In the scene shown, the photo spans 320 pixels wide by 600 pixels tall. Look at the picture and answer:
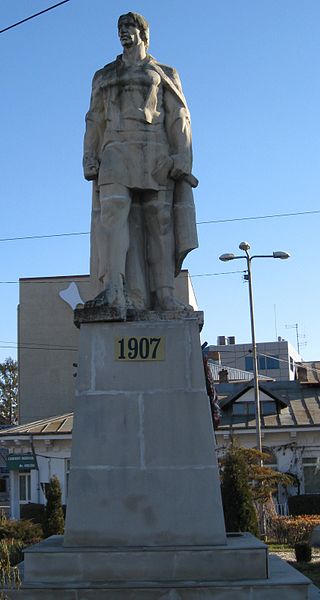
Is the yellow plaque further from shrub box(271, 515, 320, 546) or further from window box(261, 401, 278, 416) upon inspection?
window box(261, 401, 278, 416)

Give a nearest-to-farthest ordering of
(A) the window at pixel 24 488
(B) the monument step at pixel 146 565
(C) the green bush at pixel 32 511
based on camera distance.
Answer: (B) the monument step at pixel 146 565 → (C) the green bush at pixel 32 511 → (A) the window at pixel 24 488

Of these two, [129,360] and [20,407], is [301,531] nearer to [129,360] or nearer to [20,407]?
[129,360]

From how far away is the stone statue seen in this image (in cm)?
982

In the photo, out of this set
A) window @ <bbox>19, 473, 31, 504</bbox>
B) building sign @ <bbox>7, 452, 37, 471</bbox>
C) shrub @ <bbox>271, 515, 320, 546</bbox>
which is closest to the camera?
shrub @ <bbox>271, 515, 320, 546</bbox>

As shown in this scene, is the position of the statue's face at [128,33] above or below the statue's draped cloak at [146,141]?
above

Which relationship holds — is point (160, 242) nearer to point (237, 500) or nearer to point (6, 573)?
point (6, 573)

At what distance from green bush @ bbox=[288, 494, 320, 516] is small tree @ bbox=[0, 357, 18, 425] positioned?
47.2m

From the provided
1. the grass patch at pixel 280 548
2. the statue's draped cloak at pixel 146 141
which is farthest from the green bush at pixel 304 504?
the statue's draped cloak at pixel 146 141

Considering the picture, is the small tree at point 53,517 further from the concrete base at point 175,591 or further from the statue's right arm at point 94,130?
the concrete base at point 175,591

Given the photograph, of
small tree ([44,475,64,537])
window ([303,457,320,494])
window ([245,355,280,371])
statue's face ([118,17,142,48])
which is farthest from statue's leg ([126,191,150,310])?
window ([245,355,280,371])

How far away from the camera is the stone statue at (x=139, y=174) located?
9.82 metres

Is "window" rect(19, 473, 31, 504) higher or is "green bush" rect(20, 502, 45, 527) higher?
"window" rect(19, 473, 31, 504)

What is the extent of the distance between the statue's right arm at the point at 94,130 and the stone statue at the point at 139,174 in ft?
0.04

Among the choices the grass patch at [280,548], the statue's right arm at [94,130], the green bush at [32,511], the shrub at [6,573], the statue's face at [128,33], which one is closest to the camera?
the shrub at [6,573]
